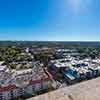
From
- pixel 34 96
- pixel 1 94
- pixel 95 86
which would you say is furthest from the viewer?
pixel 95 86

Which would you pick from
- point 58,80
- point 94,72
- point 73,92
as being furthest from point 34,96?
point 94,72

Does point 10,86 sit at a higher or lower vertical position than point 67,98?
higher

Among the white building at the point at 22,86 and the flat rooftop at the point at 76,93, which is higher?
the white building at the point at 22,86

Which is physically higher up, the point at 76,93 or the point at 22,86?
the point at 22,86

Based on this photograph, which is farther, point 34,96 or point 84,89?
point 84,89

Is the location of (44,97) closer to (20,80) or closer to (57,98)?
(57,98)

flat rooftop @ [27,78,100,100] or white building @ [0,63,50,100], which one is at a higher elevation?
white building @ [0,63,50,100]

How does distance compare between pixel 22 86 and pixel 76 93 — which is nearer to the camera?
pixel 22 86

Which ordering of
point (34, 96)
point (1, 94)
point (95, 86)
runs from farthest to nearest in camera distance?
1. point (95, 86)
2. point (34, 96)
3. point (1, 94)
